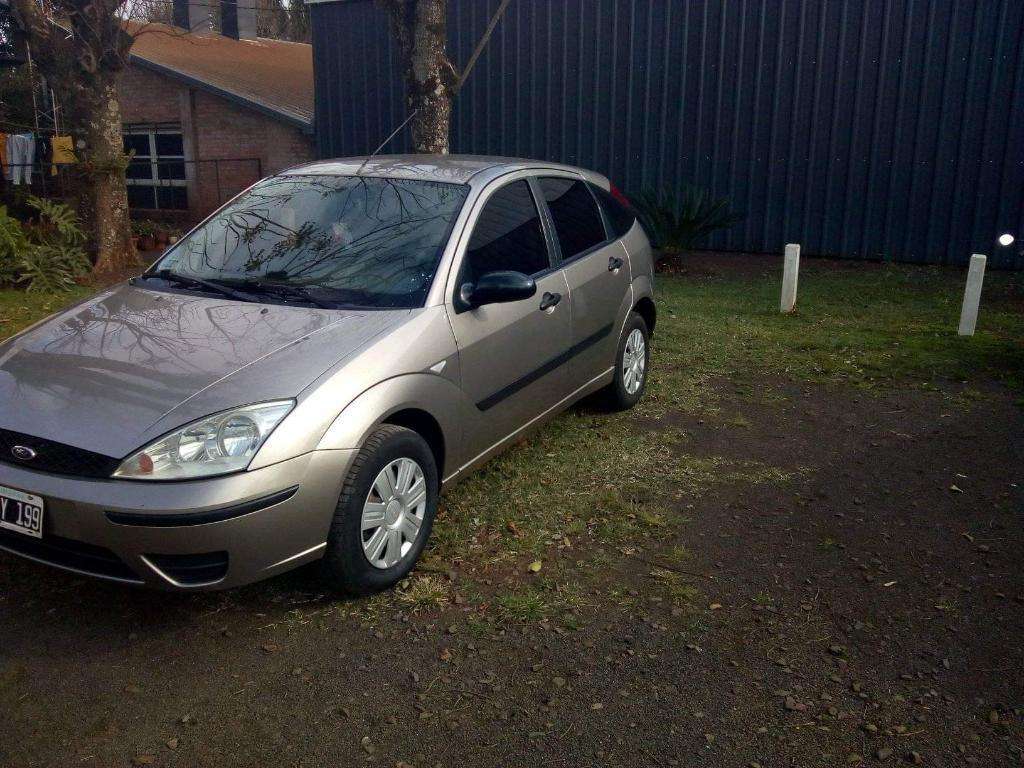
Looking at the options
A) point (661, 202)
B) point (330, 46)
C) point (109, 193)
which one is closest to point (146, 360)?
point (109, 193)

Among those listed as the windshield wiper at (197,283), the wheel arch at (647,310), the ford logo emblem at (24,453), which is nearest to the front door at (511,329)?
the windshield wiper at (197,283)

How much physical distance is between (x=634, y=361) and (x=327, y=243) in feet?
8.21

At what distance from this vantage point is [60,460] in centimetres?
340

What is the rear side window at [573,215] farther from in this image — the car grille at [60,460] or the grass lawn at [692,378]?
the car grille at [60,460]

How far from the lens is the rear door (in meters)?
5.42

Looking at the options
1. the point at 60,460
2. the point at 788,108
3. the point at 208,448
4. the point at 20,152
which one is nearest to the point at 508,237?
the point at 208,448

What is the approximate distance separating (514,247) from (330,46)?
1367 centimetres

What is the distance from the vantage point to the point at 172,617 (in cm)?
378

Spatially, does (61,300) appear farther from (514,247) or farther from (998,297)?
(998,297)

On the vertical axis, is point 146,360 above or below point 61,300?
above

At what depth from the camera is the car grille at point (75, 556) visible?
341 centimetres

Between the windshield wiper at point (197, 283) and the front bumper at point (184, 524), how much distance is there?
122cm

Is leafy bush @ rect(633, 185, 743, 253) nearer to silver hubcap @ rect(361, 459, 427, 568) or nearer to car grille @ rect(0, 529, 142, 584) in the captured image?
silver hubcap @ rect(361, 459, 427, 568)

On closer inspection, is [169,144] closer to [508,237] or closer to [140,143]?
[140,143]
